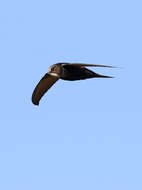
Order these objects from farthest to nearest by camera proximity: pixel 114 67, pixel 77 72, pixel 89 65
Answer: pixel 77 72 < pixel 89 65 < pixel 114 67

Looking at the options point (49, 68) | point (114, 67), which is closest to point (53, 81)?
point (49, 68)

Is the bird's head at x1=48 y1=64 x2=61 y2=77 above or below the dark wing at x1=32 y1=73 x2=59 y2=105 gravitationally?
above

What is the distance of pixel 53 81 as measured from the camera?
26969 millimetres

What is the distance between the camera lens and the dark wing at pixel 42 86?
2658 cm

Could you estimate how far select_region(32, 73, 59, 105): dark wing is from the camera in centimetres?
2658

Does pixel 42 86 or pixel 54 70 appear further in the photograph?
pixel 42 86

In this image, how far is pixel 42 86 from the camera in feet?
89.4

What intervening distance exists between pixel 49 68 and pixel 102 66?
160 inches

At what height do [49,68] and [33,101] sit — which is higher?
[49,68]

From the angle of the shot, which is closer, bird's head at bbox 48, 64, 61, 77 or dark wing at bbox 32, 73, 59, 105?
bird's head at bbox 48, 64, 61, 77

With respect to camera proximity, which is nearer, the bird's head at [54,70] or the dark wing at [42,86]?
the bird's head at [54,70]

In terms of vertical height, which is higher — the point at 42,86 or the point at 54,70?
the point at 54,70

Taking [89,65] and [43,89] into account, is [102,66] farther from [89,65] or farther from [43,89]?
[43,89]

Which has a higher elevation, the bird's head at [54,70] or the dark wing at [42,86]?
the bird's head at [54,70]
